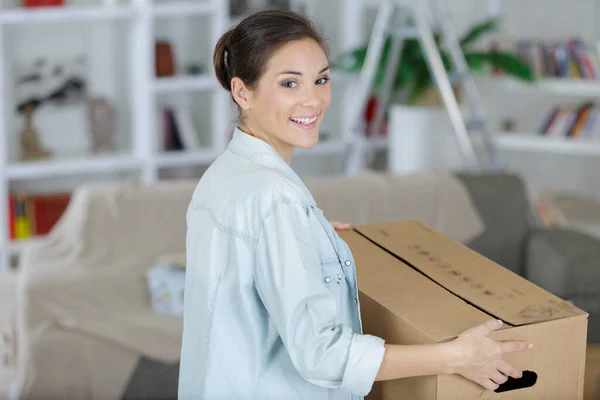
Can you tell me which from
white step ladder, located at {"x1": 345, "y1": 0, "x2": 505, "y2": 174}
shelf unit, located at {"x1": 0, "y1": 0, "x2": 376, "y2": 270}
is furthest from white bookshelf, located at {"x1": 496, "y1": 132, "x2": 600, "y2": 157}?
shelf unit, located at {"x1": 0, "y1": 0, "x2": 376, "y2": 270}

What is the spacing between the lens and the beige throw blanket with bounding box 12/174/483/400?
2.69 m

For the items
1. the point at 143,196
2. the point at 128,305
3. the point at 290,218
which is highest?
the point at 290,218

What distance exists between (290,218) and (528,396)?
18.1 inches

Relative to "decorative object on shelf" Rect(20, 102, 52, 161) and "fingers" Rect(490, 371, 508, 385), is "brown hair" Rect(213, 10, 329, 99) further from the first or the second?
"decorative object on shelf" Rect(20, 102, 52, 161)

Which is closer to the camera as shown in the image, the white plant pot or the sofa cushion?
the sofa cushion

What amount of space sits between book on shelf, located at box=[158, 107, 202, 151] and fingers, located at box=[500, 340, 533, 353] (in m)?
3.67

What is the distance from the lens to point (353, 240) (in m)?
1.70

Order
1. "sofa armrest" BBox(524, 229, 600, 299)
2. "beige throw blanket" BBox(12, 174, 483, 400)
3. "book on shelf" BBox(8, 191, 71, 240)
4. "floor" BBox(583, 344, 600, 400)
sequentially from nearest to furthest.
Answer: "floor" BBox(583, 344, 600, 400), "beige throw blanket" BBox(12, 174, 483, 400), "sofa armrest" BBox(524, 229, 600, 299), "book on shelf" BBox(8, 191, 71, 240)

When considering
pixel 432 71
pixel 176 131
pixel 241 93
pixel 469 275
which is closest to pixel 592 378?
pixel 469 275

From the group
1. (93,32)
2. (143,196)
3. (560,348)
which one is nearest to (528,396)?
(560,348)

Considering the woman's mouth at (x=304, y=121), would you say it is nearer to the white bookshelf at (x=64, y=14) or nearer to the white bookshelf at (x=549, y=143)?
the white bookshelf at (x=64, y=14)

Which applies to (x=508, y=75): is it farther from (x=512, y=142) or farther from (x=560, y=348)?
(x=560, y=348)

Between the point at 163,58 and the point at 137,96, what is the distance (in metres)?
0.26

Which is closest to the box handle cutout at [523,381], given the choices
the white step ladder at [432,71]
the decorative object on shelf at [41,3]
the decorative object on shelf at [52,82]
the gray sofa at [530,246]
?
the gray sofa at [530,246]
